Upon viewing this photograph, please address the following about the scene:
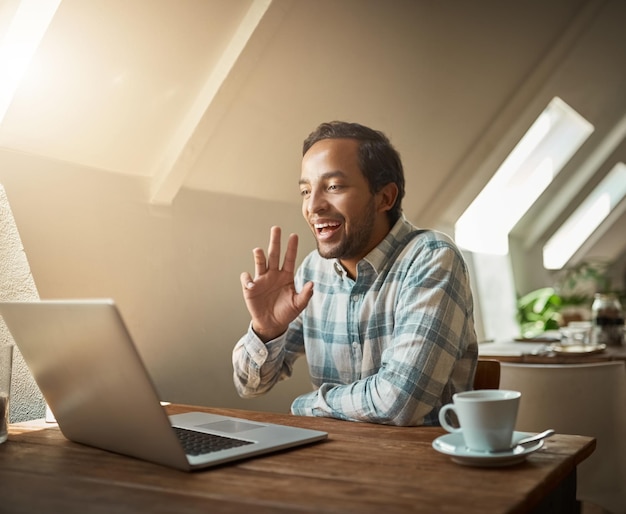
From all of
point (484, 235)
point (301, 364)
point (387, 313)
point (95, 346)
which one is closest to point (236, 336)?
point (301, 364)

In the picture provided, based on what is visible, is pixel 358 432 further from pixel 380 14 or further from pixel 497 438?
pixel 380 14

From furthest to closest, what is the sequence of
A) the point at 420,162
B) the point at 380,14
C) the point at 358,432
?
1. the point at 420,162
2. the point at 380,14
3. the point at 358,432

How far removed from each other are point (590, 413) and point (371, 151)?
3.61 feet

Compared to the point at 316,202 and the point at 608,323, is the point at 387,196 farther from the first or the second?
the point at 608,323

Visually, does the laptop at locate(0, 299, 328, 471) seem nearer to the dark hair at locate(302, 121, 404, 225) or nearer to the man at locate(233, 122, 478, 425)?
the man at locate(233, 122, 478, 425)

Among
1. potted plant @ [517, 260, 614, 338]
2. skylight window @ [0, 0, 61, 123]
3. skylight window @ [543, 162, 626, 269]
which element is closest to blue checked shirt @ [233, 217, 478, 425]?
skylight window @ [0, 0, 61, 123]

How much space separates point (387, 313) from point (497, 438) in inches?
29.7

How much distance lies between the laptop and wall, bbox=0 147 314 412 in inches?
26.9

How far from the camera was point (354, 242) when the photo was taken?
195 cm

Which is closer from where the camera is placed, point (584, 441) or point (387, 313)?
point (584, 441)

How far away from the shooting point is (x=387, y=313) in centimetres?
185

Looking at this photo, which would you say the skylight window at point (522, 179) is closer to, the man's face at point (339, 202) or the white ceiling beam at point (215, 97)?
the white ceiling beam at point (215, 97)

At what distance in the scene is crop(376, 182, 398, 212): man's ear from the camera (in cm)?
206

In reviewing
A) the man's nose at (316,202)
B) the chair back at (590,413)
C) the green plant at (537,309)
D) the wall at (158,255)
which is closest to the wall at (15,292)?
the wall at (158,255)
